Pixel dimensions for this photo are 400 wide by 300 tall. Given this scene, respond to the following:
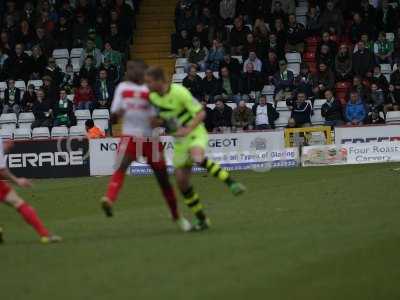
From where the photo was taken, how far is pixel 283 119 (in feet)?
98.5

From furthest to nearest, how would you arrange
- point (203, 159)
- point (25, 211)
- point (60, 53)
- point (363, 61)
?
point (60, 53) → point (363, 61) → point (203, 159) → point (25, 211)

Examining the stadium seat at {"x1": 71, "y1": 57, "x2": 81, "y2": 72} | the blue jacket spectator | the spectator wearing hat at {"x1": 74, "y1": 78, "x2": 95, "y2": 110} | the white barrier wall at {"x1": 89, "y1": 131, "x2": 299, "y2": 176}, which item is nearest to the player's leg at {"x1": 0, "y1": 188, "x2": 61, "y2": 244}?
the white barrier wall at {"x1": 89, "y1": 131, "x2": 299, "y2": 176}

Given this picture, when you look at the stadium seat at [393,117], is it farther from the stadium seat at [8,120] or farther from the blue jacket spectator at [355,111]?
the stadium seat at [8,120]

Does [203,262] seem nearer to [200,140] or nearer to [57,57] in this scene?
[200,140]

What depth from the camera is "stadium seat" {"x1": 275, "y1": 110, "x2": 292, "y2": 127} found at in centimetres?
2992

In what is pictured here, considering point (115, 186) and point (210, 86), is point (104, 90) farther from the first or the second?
point (115, 186)

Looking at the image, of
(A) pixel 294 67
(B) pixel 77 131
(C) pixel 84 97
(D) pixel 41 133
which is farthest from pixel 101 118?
(A) pixel 294 67

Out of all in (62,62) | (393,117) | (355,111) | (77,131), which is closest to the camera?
(393,117)

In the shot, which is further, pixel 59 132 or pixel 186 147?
pixel 59 132

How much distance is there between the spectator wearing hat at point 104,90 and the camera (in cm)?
3150

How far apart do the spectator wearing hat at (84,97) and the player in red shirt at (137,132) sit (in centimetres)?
1733

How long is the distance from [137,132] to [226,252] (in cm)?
283

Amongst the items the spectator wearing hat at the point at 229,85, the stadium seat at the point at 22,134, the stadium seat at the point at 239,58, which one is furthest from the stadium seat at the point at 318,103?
the stadium seat at the point at 22,134

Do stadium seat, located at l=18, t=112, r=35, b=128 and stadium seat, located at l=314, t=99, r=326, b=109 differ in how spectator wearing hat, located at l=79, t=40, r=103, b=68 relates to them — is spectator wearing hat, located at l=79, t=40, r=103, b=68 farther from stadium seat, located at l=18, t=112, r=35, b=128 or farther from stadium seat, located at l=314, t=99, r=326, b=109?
stadium seat, located at l=314, t=99, r=326, b=109
